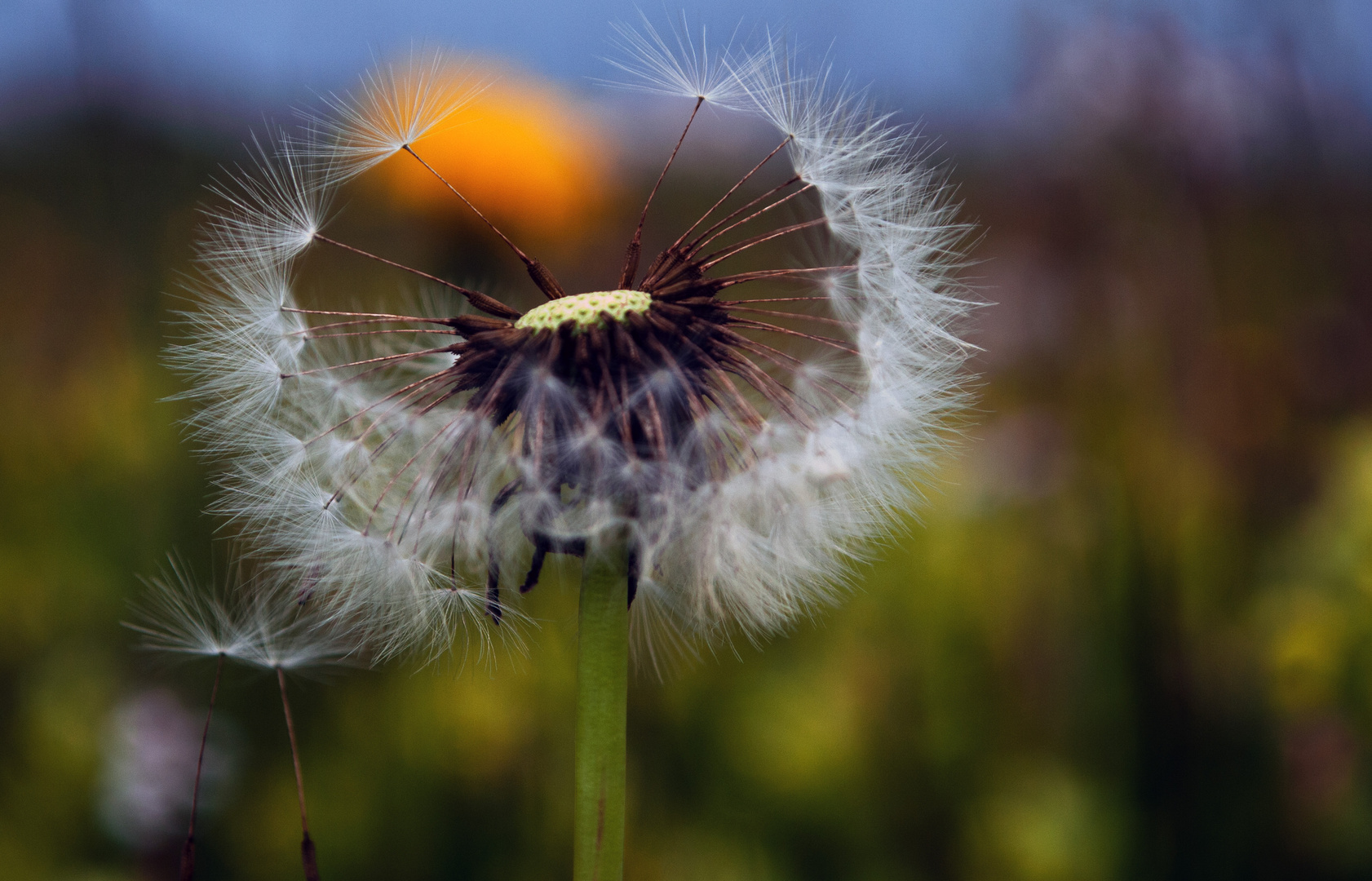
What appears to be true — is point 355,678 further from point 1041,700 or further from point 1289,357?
point 1289,357

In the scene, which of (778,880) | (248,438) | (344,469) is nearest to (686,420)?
(344,469)

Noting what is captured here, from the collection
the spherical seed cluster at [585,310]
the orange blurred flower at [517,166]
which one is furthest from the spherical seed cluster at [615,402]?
the orange blurred flower at [517,166]

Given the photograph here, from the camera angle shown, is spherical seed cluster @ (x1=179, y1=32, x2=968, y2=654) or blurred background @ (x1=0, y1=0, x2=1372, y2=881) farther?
blurred background @ (x1=0, y1=0, x2=1372, y2=881)

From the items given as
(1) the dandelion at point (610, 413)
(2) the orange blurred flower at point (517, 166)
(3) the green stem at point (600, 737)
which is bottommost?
(3) the green stem at point (600, 737)

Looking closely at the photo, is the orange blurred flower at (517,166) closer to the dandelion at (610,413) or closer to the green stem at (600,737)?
the dandelion at (610,413)

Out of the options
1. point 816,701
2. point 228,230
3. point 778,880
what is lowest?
point 778,880

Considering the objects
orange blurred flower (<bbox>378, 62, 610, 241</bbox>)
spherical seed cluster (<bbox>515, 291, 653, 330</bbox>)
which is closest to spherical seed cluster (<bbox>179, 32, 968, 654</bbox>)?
spherical seed cluster (<bbox>515, 291, 653, 330</bbox>)

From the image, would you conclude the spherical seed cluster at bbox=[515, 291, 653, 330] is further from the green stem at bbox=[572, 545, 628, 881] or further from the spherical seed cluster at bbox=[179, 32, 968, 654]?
the green stem at bbox=[572, 545, 628, 881]
